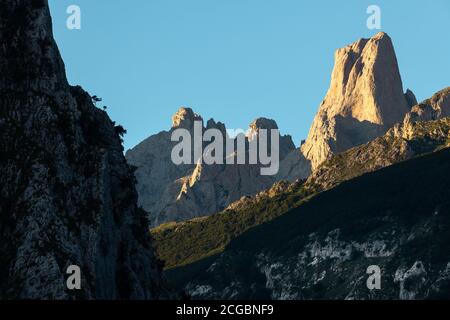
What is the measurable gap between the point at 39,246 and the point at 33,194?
6849 mm

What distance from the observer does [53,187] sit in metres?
119

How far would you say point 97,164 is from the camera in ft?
421

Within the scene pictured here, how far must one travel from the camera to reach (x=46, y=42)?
131875 mm

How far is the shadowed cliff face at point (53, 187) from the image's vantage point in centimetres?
11219

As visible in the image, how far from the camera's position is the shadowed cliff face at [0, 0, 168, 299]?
112188 millimetres
